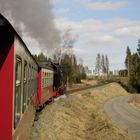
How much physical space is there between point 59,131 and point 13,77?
1272 cm

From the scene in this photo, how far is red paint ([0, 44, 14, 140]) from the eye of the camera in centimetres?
538

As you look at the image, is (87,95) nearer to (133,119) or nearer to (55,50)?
(133,119)

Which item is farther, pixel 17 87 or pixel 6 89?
pixel 17 87

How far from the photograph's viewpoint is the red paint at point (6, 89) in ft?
17.6

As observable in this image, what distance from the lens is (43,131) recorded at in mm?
15359

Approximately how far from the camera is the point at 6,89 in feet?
17.7

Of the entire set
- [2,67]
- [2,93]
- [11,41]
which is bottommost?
[2,93]

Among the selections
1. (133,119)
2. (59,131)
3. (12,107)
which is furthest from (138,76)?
(12,107)

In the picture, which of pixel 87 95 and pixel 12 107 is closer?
pixel 12 107

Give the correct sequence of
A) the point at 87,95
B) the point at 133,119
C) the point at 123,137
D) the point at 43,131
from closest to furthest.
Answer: the point at 43,131
the point at 123,137
the point at 133,119
the point at 87,95

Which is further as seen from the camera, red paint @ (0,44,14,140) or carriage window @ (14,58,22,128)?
carriage window @ (14,58,22,128)

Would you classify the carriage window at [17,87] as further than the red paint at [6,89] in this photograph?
Yes

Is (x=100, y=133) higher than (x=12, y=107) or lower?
lower

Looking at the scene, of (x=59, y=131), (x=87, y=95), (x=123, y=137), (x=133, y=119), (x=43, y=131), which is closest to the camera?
(x=43, y=131)
